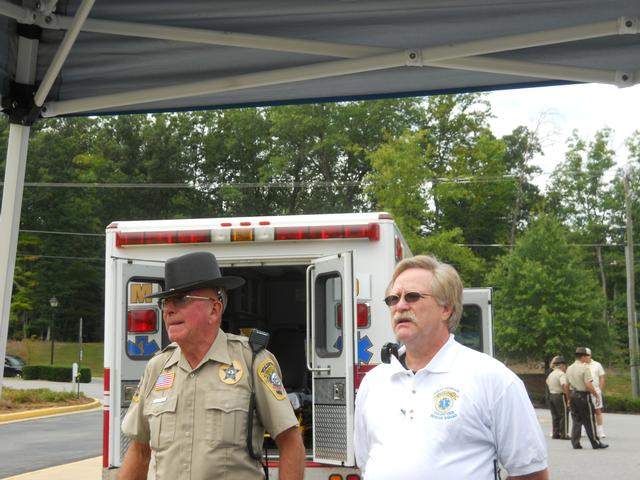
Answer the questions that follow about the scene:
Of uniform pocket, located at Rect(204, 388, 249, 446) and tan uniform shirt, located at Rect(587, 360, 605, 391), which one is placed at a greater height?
uniform pocket, located at Rect(204, 388, 249, 446)

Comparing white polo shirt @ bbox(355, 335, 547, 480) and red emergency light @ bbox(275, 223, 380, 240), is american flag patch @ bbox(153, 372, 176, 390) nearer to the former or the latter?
white polo shirt @ bbox(355, 335, 547, 480)

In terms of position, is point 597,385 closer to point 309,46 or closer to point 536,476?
point 309,46

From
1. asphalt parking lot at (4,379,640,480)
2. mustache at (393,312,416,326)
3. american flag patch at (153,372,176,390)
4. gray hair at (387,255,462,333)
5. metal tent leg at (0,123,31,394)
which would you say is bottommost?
asphalt parking lot at (4,379,640,480)

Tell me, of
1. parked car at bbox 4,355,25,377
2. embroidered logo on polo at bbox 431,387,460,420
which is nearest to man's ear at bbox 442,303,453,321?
embroidered logo on polo at bbox 431,387,460,420

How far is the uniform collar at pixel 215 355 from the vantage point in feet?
13.1

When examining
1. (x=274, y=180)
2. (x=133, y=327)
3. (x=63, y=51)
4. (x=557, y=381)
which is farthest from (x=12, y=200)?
(x=274, y=180)

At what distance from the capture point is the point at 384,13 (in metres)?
5.31

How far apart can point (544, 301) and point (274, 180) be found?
74.5 ft

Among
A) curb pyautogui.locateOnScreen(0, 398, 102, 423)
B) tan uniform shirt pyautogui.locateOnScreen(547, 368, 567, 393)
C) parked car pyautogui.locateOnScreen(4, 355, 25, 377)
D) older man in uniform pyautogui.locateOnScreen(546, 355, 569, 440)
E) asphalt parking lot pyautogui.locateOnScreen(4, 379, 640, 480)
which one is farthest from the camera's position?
parked car pyautogui.locateOnScreen(4, 355, 25, 377)

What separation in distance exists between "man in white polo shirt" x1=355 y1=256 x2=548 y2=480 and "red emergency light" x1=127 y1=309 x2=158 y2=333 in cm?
547

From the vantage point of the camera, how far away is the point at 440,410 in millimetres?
3490

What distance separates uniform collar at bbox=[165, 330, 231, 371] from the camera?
13.1 feet

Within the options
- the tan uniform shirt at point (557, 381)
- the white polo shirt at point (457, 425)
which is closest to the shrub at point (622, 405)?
the tan uniform shirt at point (557, 381)

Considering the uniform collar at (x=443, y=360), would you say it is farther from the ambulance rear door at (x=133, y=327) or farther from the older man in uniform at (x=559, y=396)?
the older man in uniform at (x=559, y=396)
